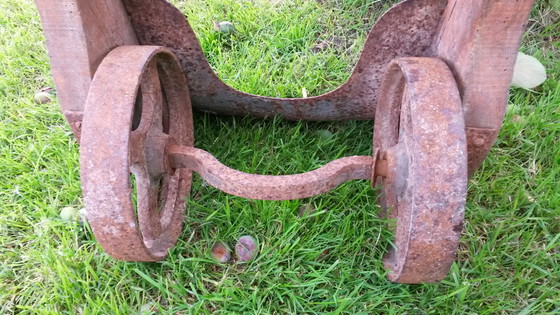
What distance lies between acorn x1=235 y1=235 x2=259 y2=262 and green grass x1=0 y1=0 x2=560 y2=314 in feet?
0.11

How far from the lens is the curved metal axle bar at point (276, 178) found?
1.52 meters

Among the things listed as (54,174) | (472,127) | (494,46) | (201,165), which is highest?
(494,46)

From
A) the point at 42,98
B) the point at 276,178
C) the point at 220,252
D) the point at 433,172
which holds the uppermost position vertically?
the point at 433,172

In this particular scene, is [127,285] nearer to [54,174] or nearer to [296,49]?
[54,174]

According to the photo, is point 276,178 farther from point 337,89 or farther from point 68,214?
point 68,214

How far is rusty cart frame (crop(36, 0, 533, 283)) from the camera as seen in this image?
4.46 ft

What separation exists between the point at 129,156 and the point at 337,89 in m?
0.95

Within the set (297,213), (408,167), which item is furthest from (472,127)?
(297,213)

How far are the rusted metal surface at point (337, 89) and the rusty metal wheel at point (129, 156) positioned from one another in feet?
0.33

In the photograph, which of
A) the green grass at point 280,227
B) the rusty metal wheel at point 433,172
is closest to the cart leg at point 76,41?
the green grass at point 280,227

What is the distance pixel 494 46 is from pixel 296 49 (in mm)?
1460

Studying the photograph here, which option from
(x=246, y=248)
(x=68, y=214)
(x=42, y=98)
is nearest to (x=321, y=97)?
(x=246, y=248)

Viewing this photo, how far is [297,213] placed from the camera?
196 cm

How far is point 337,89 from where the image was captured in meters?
2.00
